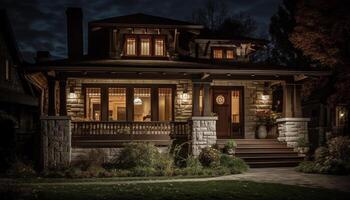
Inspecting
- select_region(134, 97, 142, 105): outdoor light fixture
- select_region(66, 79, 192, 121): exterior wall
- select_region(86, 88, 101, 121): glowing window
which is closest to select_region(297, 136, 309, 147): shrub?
select_region(66, 79, 192, 121): exterior wall

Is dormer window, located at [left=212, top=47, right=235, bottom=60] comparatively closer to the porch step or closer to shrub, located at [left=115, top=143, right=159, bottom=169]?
the porch step

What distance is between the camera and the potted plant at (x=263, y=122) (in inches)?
995

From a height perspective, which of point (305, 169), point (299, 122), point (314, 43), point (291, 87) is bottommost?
point (305, 169)

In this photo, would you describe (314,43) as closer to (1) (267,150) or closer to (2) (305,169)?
(1) (267,150)

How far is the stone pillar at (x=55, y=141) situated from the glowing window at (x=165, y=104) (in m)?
5.85

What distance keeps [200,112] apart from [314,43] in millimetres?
10962

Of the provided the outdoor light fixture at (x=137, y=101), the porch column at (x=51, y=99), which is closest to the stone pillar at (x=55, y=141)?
the porch column at (x=51, y=99)

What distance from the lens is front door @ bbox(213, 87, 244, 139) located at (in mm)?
26328

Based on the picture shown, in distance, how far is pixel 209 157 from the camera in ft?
66.5

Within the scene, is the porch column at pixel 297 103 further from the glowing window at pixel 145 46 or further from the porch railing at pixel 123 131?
the glowing window at pixel 145 46

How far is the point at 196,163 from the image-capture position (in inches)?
784

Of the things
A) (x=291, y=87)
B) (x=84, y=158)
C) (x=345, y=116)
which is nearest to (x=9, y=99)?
(x=84, y=158)

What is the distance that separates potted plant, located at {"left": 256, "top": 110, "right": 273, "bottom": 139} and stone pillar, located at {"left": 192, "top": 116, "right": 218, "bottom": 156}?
13.6 ft

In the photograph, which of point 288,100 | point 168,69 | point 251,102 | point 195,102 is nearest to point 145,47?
Answer: point 168,69
